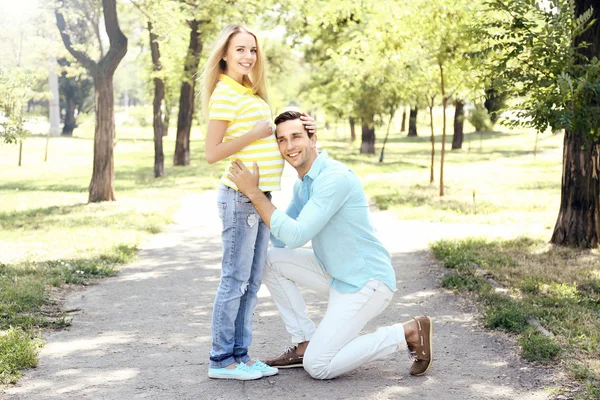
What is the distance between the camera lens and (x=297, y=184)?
5.01 metres

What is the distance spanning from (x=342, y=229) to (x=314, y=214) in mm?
273

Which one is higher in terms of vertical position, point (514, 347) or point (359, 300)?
point (359, 300)

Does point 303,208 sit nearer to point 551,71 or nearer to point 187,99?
point 551,71

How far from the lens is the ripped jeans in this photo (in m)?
4.62

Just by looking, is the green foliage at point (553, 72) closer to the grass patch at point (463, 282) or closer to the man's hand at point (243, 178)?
the grass patch at point (463, 282)

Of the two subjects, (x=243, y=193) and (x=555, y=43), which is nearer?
(x=243, y=193)

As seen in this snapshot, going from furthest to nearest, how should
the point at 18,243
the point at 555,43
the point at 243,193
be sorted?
the point at 18,243 → the point at 555,43 → the point at 243,193

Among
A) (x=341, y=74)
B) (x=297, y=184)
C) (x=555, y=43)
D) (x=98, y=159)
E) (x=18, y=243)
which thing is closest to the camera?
(x=297, y=184)

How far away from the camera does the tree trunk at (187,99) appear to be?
24.7m

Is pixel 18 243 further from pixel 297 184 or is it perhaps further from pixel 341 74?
pixel 341 74

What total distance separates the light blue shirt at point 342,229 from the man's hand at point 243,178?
0.92 ft

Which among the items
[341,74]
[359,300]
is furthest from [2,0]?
[359,300]

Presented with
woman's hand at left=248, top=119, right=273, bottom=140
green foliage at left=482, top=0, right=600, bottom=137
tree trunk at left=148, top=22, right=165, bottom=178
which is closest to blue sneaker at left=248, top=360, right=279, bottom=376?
woman's hand at left=248, top=119, right=273, bottom=140

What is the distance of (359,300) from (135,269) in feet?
15.3
